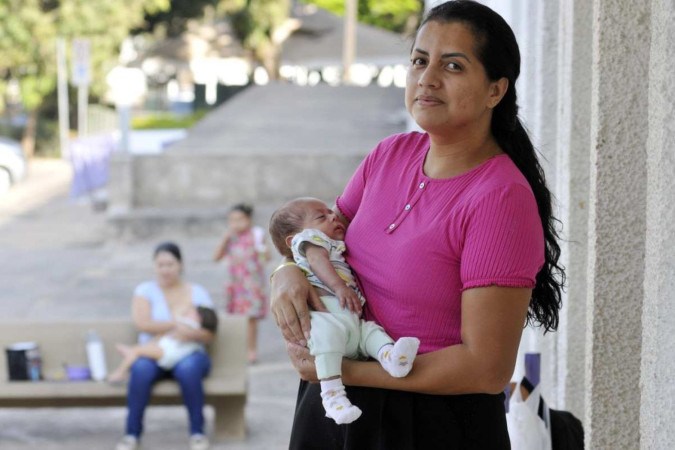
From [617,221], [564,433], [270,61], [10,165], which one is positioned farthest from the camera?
[270,61]

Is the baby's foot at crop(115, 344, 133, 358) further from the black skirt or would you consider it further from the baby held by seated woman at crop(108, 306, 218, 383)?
the black skirt

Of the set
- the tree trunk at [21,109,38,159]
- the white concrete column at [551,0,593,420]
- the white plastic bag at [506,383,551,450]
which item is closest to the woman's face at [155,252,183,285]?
the white concrete column at [551,0,593,420]

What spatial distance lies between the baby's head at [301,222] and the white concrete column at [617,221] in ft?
2.35


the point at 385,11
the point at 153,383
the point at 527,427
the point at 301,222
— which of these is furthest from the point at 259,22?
the point at 301,222

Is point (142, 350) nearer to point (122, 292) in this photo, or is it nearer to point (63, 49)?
point (122, 292)

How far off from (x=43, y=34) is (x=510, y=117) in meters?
31.3

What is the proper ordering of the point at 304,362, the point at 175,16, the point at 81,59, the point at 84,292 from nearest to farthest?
the point at 304,362 < the point at 84,292 < the point at 81,59 < the point at 175,16

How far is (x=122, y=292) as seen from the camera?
527 inches

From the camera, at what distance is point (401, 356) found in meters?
2.51

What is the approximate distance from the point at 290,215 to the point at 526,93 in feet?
9.18

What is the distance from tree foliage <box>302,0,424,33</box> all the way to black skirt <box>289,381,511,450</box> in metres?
45.0

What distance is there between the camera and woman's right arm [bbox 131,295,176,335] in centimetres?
743

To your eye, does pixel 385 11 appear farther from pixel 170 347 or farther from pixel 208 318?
pixel 170 347

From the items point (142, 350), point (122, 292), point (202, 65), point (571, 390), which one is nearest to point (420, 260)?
point (571, 390)
